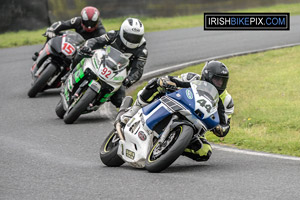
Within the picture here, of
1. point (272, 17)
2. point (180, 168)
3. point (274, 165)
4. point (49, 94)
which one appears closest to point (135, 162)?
point (180, 168)

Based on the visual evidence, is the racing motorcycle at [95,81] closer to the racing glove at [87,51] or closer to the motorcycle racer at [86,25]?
the racing glove at [87,51]

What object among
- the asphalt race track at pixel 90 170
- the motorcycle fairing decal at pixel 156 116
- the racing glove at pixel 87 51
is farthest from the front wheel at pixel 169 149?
the racing glove at pixel 87 51

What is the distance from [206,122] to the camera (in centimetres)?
743

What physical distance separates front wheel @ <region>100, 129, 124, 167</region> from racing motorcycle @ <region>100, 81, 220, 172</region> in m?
0.12

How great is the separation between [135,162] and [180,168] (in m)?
0.52

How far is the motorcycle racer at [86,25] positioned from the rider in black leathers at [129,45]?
1.56 metres

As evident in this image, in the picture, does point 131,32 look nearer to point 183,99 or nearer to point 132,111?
point 132,111

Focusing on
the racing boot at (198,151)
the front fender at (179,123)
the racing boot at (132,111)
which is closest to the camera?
the front fender at (179,123)

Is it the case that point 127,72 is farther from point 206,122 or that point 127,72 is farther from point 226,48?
point 226,48

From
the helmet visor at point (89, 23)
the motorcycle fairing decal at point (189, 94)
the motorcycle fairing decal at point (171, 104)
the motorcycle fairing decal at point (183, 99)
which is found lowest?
the helmet visor at point (89, 23)

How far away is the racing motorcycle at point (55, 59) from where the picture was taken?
13.1 m

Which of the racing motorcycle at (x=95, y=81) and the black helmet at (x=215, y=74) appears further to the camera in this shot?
the racing motorcycle at (x=95, y=81)

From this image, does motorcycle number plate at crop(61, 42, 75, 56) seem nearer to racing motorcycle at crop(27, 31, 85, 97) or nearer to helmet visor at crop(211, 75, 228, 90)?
racing motorcycle at crop(27, 31, 85, 97)

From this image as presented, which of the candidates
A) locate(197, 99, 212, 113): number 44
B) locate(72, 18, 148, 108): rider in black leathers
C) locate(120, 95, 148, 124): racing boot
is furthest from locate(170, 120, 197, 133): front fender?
locate(72, 18, 148, 108): rider in black leathers
